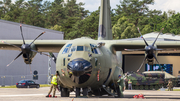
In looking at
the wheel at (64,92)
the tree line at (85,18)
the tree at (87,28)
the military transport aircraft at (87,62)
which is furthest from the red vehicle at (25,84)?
the tree at (87,28)

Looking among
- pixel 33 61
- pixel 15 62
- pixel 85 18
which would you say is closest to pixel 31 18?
pixel 85 18

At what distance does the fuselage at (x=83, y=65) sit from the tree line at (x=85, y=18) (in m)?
55.6

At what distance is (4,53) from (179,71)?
1307 inches

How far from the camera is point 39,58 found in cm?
5725

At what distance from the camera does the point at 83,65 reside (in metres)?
15.3

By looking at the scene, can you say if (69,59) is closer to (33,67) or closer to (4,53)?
(4,53)

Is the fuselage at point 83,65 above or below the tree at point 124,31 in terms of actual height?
below

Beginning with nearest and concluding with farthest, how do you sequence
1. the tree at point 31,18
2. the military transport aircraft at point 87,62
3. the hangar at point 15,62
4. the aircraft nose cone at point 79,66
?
the aircraft nose cone at point 79,66
the military transport aircraft at point 87,62
the hangar at point 15,62
the tree at point 31,18

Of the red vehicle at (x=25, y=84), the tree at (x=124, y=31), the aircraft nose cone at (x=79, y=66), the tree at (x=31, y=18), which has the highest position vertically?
the tree at (x=31, y=18)

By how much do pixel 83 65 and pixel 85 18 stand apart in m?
78.4

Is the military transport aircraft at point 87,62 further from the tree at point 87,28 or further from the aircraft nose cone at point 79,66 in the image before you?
the tree at point 87,28

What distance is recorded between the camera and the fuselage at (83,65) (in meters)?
15.4

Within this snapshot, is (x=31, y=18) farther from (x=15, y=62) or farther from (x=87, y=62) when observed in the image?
(x=87, y=62)

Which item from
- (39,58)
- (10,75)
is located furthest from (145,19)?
(10,75)
